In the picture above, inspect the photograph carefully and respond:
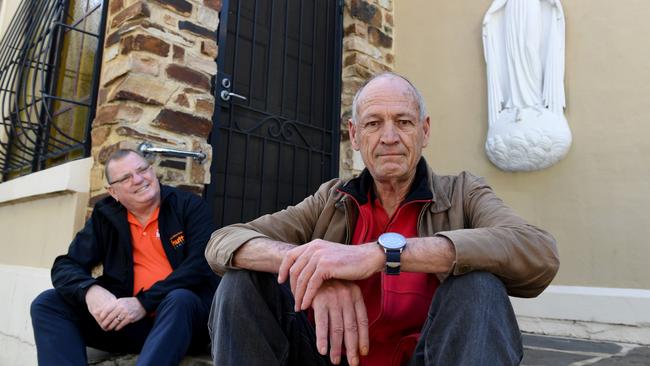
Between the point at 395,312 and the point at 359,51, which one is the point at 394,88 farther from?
the point at 359,51

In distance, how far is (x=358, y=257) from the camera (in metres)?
1.20

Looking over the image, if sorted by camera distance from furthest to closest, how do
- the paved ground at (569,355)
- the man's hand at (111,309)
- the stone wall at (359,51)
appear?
1. the stone wall at (359,51)
2. the paved ground at (569,355)
3. the man's hand at (111,309)

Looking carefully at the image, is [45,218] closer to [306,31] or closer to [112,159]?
[112,159]

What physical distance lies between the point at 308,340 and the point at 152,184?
125cm

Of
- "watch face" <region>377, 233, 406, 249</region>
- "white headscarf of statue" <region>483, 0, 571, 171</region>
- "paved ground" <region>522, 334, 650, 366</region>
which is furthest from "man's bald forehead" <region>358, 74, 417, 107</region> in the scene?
"white headscarf of statue" <region>483, 0, 571, 171</region>

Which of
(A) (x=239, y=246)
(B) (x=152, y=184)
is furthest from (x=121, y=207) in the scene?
(A) (x=239, y=246)

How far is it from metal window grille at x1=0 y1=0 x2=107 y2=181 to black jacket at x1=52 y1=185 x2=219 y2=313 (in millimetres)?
746

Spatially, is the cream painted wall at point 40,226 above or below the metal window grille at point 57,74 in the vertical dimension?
below

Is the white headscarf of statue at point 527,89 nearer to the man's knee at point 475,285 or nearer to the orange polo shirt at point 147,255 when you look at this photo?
the man's knee at point 475,285

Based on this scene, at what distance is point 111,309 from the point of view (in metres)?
1.86

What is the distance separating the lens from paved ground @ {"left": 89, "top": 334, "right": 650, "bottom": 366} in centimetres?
198

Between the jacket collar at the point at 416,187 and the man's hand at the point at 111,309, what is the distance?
100 cm

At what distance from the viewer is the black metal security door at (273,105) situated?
2.97 metres

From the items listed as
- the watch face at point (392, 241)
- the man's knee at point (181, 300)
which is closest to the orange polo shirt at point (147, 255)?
the man's knee at point (181, 300)
